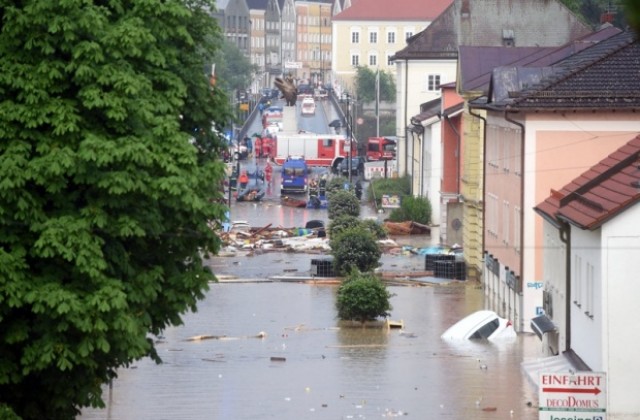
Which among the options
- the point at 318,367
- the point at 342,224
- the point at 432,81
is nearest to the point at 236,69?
the point at 432,81

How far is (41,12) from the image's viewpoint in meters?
17.4

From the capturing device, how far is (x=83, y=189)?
17672mm

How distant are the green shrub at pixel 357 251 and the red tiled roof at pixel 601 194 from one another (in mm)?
16317

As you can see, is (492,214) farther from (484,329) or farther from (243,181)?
(243,181)

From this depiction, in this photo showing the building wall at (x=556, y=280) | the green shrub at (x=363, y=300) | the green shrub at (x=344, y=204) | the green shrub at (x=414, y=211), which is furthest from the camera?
the green shrub at (x=344, y=204)

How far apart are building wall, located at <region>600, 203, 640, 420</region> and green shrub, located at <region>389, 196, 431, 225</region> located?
1413 inches

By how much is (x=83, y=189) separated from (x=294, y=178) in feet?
183

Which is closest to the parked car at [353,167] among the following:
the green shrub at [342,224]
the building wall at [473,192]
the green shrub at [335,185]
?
the green shrub at [335,185]

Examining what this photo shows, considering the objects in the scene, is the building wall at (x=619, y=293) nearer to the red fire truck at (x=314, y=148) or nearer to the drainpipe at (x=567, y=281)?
the drainpipe at (x=567, y=281)

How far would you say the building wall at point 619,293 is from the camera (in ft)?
69.0

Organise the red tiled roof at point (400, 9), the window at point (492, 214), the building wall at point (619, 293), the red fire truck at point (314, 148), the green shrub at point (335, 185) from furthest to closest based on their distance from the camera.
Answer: the red tiled roof at point (400, 9) → the red fire truck at point (314, 148) → the green shrub at point (335, 185) → the window at point (492, 214) → the building wall at point (619, 293)

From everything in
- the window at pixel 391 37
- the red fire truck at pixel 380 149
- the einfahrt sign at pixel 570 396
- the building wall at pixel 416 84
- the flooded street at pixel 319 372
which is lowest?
the flooded street at pixel 319 372

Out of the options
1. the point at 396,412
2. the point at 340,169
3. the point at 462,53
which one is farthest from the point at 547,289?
the point at 340,169

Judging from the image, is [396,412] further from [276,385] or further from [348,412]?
[276,385]
